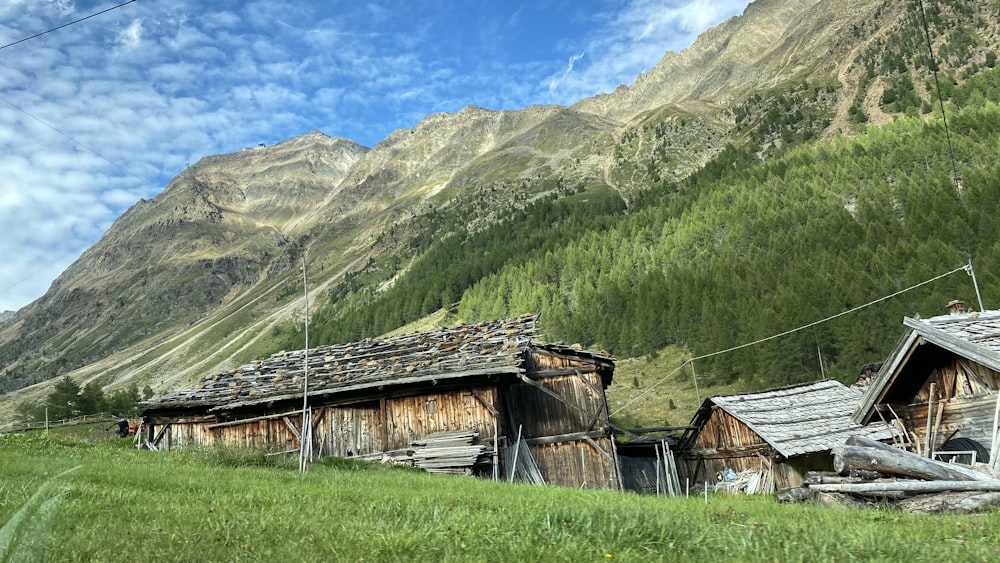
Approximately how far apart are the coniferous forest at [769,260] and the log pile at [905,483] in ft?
129

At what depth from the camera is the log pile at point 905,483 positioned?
8.87m

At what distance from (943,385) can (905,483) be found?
230 inches

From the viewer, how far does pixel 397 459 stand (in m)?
22.6

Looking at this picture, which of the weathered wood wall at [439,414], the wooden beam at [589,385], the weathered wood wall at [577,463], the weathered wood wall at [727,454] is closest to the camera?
the weathered wood wall at [439,414]

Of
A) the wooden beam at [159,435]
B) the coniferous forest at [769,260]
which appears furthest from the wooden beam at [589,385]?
the coniferous forest at [769,260]

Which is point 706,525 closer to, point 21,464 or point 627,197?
point 21,464

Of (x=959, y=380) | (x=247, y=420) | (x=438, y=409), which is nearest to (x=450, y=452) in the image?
(x=438, y=409)

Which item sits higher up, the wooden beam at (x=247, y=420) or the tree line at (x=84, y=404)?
the tree line at (x=84, y=404)

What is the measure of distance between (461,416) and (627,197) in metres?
175

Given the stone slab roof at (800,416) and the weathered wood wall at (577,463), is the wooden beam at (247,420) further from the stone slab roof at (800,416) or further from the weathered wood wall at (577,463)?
the stone slab roof at (800,416)

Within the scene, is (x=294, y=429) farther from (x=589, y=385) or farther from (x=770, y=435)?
(x=770, y=435)

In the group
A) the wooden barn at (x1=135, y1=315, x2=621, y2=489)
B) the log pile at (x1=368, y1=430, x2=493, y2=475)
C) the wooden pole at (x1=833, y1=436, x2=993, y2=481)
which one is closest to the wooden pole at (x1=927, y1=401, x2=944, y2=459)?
the wooden pole at (x1=833, y1=436, x2=993, y2=481)

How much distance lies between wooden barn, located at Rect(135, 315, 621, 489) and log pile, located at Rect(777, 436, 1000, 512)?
12.4 m

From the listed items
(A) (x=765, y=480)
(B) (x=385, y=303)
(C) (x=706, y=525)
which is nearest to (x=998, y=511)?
(C) (x=706, y=525)
